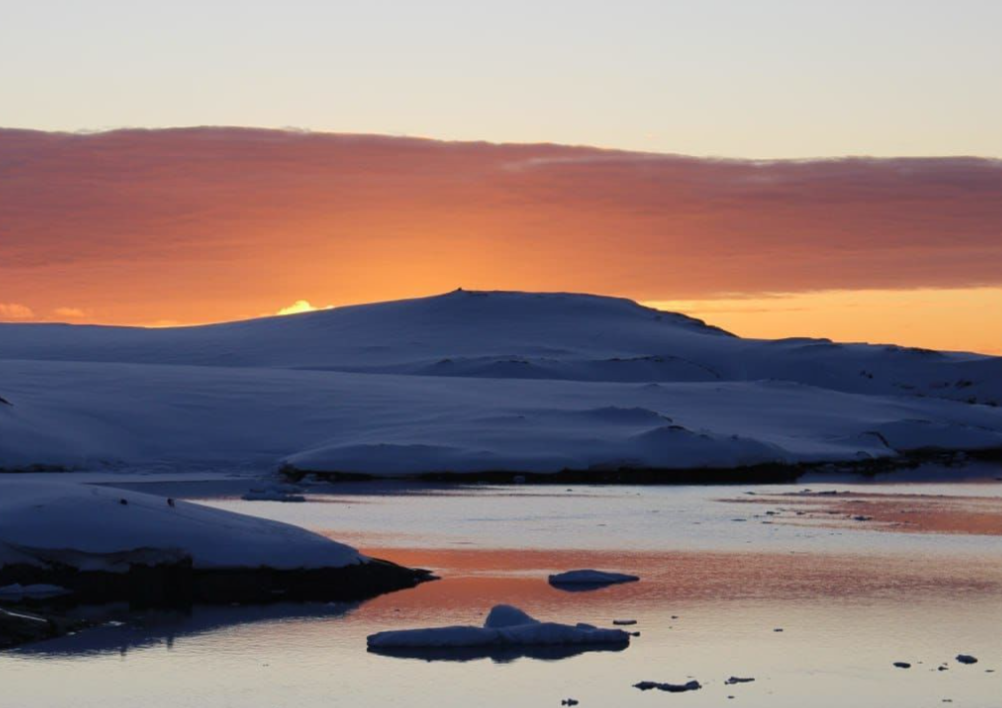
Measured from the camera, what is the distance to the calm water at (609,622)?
36.1ft

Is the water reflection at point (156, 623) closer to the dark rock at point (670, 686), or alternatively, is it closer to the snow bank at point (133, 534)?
the snow bank at point (133, 534)

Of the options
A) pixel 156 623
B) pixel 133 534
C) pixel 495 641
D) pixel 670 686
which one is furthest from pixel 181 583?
pixel 670 686

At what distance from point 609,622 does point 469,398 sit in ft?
78.2

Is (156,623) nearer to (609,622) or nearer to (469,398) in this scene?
(609,622)

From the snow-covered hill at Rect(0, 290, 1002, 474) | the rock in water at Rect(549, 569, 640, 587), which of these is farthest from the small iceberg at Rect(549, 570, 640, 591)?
the snow-covered hill at Rect(0, 290, 1002, 474)

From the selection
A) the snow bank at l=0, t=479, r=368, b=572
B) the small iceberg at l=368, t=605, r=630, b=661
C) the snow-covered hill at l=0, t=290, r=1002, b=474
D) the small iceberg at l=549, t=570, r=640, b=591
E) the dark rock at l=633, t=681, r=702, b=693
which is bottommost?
the dark rock at l=633, t=681, r=702, b=693

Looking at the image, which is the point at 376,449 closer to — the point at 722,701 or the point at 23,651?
the point at 23,651

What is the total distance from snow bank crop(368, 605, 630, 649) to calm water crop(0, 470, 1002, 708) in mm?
358

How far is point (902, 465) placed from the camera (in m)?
34.6

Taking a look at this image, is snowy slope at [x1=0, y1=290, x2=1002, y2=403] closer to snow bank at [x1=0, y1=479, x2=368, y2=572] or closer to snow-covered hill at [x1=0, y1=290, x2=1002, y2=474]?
snow-covered hill at [x1=0, y1=290, x2=1002, y2=474]

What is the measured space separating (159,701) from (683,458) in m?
20.1

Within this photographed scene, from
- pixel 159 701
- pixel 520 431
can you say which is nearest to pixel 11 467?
pixel 520 431

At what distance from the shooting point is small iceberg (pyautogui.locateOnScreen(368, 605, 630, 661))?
12.3m

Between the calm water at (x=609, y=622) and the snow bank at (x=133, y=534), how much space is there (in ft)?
1.97
